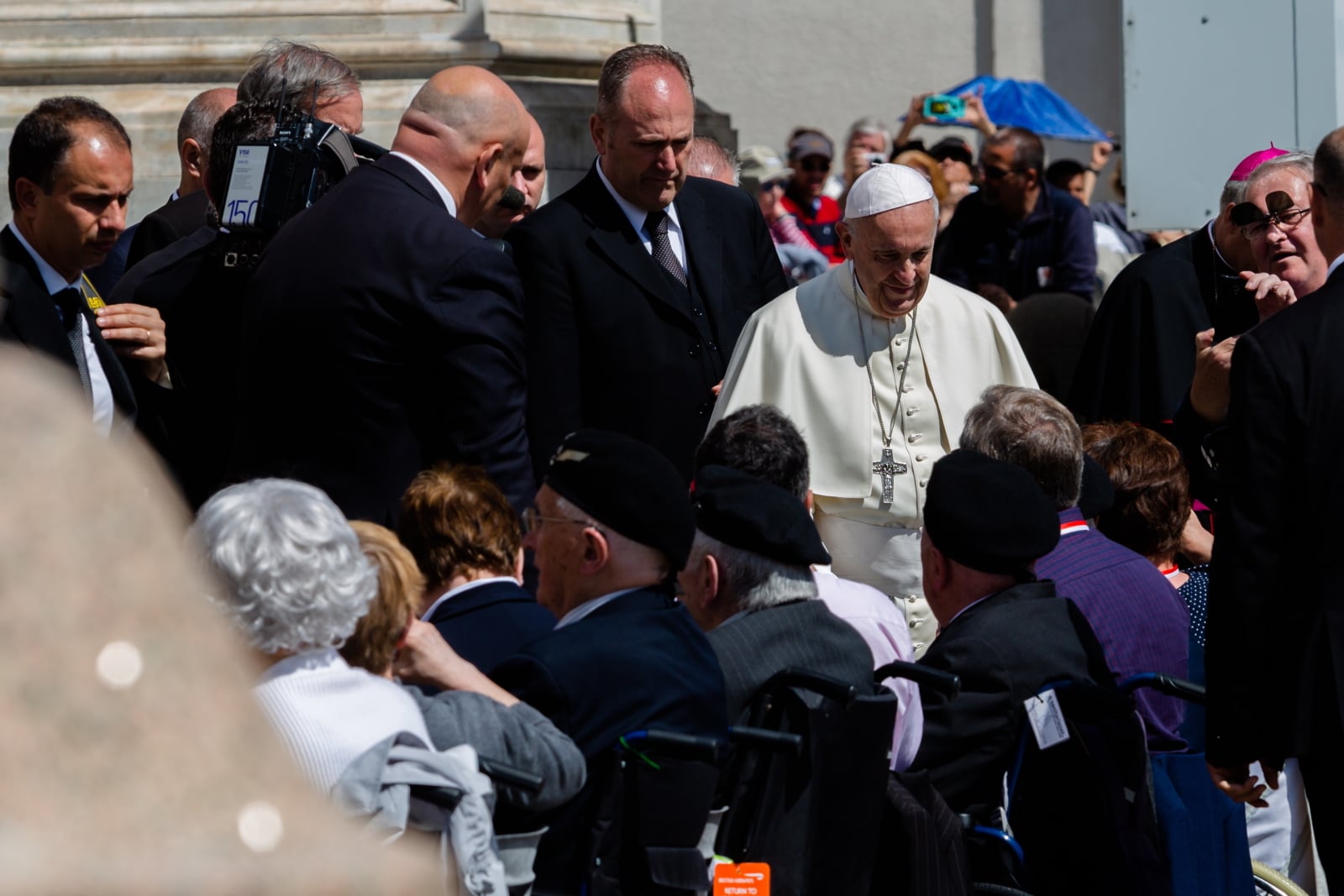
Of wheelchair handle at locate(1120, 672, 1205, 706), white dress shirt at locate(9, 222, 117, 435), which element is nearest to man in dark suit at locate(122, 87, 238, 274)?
white dress shirt at locate(9, 222, 117, 435)

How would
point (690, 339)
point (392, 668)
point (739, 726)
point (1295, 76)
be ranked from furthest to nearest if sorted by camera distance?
point (1295, 76) → point (690, 339) → point (739, 726) → point (392, 668)

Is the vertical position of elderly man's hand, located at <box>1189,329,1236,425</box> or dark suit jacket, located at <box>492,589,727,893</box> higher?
elderly man's hand, located at <box>1189,329,1236,425</box>

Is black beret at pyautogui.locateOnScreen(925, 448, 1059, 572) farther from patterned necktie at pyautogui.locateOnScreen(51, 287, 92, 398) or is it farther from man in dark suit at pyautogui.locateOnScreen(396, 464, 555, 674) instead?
patterned necktie at pyautogui.locateOnScreen(51, 287, 92, 398)

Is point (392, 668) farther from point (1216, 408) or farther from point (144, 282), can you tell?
point (1216, 408)

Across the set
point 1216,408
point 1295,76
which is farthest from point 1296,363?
point 1295,76

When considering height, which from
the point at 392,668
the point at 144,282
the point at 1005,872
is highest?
the point at 144,282

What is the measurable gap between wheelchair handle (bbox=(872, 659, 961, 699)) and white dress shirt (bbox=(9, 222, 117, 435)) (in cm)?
175

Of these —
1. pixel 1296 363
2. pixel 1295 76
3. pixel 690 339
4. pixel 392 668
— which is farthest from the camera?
pixel 1295 76

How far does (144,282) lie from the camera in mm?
4656

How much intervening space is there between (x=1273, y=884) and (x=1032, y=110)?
12678 mm

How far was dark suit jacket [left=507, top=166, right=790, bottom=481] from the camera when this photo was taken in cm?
491

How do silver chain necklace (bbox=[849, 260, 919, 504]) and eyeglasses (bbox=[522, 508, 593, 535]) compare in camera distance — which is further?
silver chain necklace (bbox=[849, 260, 919, 504])

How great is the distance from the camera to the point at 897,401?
17.2ft

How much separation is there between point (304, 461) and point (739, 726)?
1212 mm
